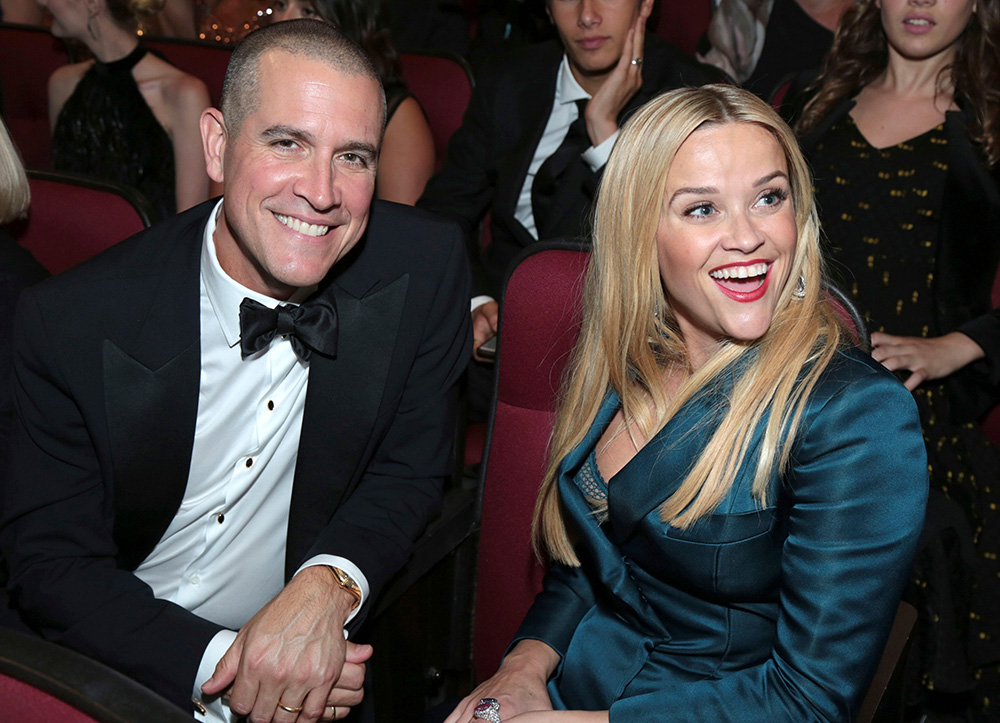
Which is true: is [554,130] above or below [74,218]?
above

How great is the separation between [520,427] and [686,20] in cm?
256

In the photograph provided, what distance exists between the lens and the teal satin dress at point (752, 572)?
42.1 inches

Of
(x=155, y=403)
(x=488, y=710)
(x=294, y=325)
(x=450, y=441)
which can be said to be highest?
(x=294, y=325)

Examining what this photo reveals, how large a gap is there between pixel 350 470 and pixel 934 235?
1.32m

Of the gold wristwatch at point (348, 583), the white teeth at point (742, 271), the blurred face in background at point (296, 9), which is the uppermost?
the blurred face in background at point (296, 9)

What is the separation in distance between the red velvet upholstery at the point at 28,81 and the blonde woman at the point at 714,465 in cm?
276

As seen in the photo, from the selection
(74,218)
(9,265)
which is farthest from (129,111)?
(9,265)

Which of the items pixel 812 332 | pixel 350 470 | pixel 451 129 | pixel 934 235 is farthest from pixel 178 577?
pixel 451 129

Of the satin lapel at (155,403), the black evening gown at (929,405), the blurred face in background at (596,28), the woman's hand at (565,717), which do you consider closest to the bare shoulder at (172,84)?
the blurred face in background at (596,28)

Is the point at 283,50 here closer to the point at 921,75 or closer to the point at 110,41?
the point at 921,75

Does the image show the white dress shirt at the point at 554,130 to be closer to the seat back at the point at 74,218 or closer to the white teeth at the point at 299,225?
the seat back at the point at 74,218

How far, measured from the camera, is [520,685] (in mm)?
1316

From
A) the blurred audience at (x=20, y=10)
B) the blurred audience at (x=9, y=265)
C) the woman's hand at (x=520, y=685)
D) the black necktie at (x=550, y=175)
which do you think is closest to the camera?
the woman's hand at (x=520, y=685)

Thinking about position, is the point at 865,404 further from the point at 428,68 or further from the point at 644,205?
the point at 428,68
